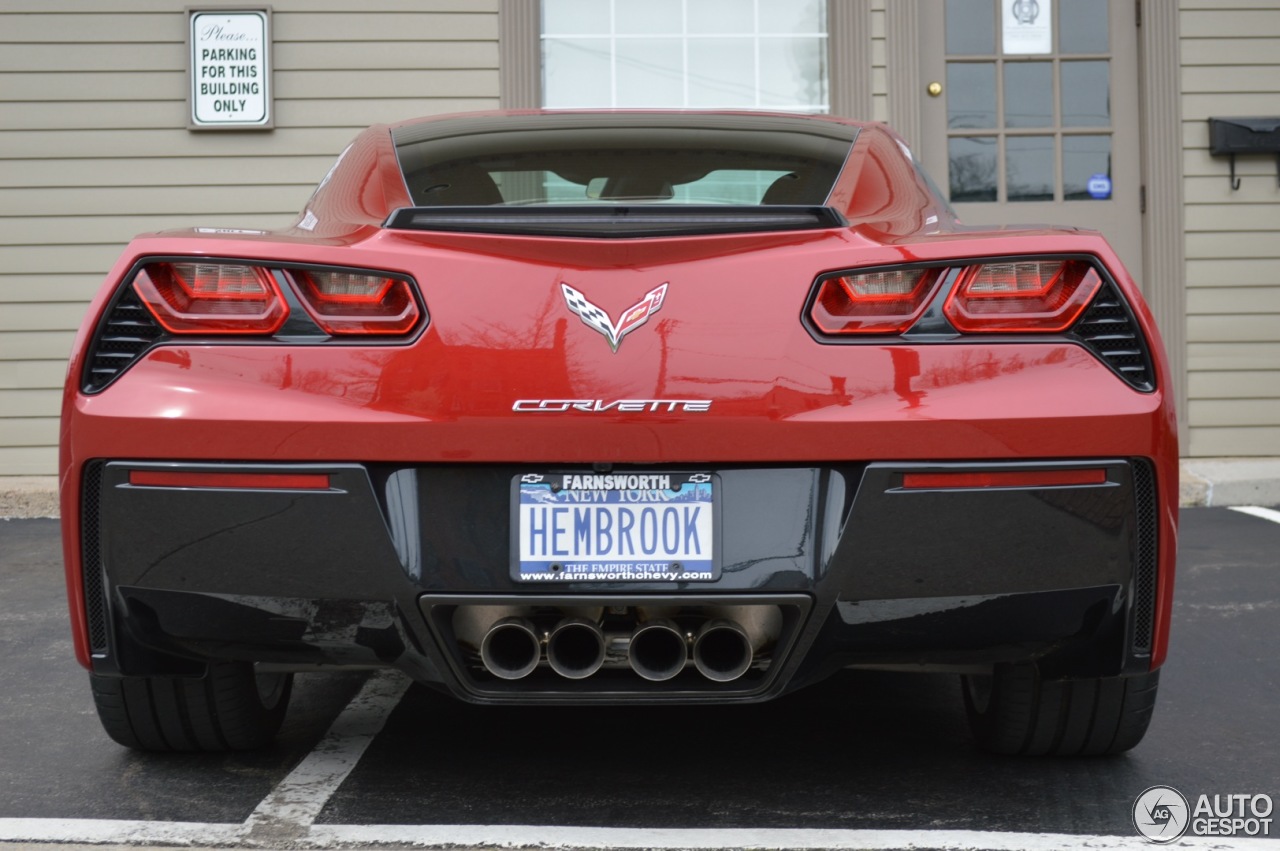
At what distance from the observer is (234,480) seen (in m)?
2.31

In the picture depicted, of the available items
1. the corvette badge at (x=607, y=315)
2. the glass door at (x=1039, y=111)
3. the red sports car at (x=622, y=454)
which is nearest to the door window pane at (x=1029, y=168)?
the glass door at (x=1039, y=111)

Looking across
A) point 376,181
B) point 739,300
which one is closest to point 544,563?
point 739,300

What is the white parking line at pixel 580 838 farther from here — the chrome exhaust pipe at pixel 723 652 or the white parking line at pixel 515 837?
the chrome exhaust pipe at pixel 723 652

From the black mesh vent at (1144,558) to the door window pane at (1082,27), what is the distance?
6.27 meters

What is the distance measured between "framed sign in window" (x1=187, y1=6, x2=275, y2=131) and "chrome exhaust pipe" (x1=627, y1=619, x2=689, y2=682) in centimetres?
620

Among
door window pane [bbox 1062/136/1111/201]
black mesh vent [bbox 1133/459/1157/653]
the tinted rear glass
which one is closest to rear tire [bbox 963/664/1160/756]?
black mesh vent [bbox 1133/459/1157/653]

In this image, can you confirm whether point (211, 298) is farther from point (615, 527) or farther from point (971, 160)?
point (971, 160)

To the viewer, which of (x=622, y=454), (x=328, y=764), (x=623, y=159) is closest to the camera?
(x=622, y=454)

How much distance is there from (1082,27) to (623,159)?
5710mm

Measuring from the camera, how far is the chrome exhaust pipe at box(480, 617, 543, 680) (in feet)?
7.63

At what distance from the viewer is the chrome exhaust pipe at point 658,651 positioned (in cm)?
232

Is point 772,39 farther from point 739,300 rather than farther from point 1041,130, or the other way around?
point 739,300

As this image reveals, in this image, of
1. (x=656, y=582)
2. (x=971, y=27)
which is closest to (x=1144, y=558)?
(x=656, y=582)

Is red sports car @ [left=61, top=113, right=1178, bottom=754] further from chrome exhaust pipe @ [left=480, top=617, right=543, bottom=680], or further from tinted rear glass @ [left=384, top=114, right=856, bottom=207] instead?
tinted rear glass @ [left=384, top=114, right=856, bottom=207]
